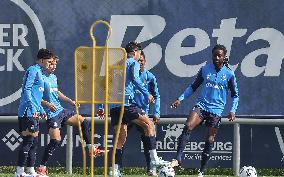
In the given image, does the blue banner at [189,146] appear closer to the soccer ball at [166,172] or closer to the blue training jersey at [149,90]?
the blue training jersey at [149,90]

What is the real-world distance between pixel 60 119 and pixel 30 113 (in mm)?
1395

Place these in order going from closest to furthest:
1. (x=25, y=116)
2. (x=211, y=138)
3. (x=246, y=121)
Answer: (x=25, y=116), (x=211, y=138), (x=246, y=121)

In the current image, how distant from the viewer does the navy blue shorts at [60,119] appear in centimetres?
1493

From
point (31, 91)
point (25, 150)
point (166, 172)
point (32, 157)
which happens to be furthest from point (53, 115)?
point (166, 172)

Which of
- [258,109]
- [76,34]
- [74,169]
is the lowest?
[74,169]

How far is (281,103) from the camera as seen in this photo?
1650 cm

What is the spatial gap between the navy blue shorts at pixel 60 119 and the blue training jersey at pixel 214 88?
6.10 feet

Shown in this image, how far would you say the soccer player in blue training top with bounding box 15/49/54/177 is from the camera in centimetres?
1352

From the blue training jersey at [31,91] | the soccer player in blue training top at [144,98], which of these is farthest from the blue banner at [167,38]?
the blue training jersey at [31,91]

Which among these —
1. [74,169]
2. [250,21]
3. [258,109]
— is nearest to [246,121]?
[258,109]

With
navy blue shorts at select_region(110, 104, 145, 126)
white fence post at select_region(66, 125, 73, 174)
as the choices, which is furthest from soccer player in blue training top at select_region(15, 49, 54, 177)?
white fence post at select_region(66, 125, 73, 174)

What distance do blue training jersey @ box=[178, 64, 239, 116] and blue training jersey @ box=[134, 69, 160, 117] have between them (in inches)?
43.5

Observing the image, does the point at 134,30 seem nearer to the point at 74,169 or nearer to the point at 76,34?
the point at 76,34

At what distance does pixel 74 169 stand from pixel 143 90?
11.2 feet
